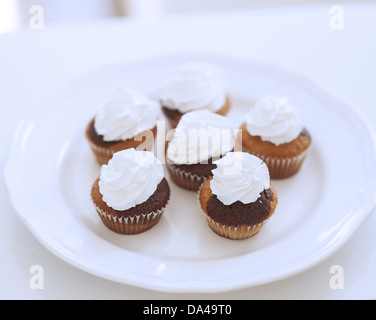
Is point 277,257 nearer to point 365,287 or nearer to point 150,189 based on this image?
point 365,287

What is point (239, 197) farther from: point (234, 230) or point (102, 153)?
point (102, 153)

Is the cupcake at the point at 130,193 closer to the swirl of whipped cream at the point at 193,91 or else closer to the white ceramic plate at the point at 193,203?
the white ceramic plate at the point at 193,203

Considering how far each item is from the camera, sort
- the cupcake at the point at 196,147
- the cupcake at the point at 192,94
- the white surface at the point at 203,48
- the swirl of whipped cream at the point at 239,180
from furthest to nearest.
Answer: the white surface at the point at 203,48 < the cupcake at the point at 192,94 < the cupcake at the point at 196,147 < the swirl of whipped cream at the point at 239,180

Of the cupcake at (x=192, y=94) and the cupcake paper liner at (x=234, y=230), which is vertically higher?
the cupcake at (x=192, y=94)

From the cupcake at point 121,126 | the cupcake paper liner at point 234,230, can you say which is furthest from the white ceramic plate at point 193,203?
the cupcake at point 121,126
